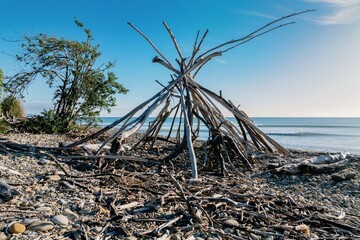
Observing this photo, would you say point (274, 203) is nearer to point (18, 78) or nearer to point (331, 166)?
point (331, 166)


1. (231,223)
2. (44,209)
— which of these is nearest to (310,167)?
(231,223)

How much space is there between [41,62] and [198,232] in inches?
324

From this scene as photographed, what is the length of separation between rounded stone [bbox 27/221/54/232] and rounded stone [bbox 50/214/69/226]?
47 mm

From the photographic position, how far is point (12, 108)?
9.98 meters

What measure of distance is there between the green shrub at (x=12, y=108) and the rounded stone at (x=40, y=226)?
8.29 meters

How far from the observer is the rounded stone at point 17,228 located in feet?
5.92

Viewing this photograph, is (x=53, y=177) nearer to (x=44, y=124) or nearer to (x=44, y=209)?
(x=44, y=209)

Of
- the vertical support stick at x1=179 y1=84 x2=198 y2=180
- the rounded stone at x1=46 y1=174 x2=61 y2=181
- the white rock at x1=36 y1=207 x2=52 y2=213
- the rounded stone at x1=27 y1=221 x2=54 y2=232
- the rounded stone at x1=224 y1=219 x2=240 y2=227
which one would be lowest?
the rounded stone at x1=224 y1=219 x2=240 y2=227

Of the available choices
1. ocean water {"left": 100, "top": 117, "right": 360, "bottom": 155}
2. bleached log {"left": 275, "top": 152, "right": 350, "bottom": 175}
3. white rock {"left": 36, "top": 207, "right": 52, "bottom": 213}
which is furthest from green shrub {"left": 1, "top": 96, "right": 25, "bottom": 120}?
bleached log {"left": 275, "top": 152, "right": 350, "bottom": 175}

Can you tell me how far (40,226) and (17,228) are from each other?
0.13m

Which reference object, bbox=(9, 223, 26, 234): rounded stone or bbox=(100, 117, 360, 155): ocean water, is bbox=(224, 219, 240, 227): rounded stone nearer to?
bbox=(9, 223, 26, 234): rounded stone

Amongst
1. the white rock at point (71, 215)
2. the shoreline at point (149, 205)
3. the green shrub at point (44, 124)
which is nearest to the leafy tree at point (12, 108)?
the green shrub at point (44, 124)

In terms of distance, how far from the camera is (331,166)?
439cm

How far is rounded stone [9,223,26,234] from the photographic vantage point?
1806mm
